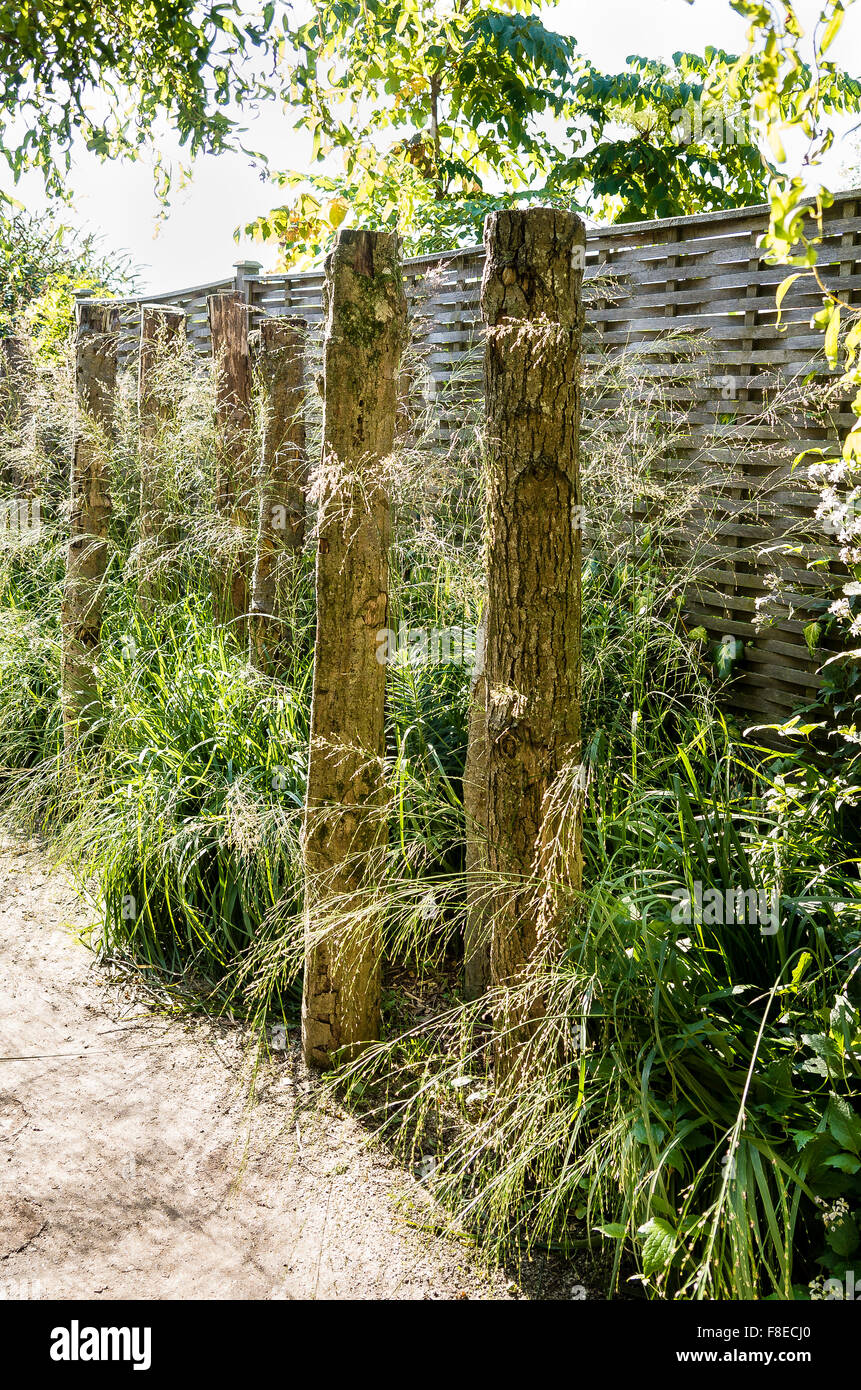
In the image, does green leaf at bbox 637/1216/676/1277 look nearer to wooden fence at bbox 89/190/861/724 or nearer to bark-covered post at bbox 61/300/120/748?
wooden fence at bbox 89/190/861/724

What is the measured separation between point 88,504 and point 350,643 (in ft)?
8.71

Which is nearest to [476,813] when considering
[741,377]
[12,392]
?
[741,377]

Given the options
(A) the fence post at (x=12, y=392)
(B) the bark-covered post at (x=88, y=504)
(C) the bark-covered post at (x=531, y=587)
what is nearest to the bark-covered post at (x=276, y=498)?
(B) the bark-covered post at (x=88, y=504)

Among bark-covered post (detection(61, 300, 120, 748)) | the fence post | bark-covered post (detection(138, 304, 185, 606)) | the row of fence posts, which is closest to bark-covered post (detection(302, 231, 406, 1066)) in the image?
the row of fence posts

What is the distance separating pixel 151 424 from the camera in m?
4.80

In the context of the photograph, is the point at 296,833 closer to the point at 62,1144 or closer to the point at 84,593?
the point at 62,1144

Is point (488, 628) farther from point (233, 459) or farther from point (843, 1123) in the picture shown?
point (233, 459)

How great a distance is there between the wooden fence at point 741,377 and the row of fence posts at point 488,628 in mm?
1291

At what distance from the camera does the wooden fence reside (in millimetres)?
3617

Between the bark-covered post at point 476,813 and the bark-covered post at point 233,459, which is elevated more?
the bark-covered post at point 233,459

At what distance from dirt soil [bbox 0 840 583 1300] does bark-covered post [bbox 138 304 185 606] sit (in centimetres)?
182

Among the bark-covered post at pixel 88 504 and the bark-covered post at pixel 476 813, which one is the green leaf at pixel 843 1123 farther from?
the bark-covered post at pixel 88 504

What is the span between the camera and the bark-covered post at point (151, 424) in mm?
4578
